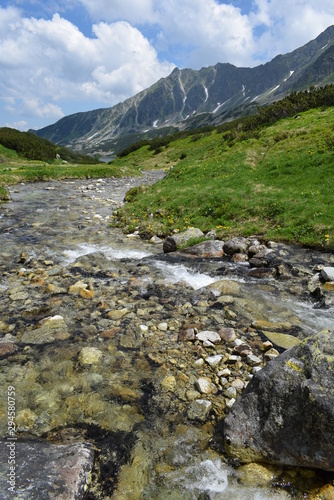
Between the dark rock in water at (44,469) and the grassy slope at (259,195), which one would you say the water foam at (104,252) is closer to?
the grassy slope at (259,195)

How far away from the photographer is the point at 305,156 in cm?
2109

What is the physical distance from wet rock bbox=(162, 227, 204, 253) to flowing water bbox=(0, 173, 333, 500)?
4.35 feet

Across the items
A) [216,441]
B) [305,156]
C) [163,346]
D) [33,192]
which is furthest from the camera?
[33,192]

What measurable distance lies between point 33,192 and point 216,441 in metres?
30.4

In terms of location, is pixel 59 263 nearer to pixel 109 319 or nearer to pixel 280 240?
pixel 109 319

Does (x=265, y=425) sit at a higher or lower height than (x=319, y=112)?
lower

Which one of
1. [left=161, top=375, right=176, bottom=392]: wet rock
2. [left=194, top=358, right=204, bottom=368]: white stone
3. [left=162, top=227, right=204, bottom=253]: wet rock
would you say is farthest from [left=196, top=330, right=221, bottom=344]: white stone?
[left=162, top=227, right=204, bottom=253]: wet rock

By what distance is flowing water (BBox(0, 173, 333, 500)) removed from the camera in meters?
4.12

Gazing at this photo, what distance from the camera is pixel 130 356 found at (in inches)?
258

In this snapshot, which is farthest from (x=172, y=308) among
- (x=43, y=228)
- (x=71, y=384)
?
(x=43, y=228)

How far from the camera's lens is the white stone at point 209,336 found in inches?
276

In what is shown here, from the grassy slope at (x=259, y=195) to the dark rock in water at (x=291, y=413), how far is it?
1009 cm

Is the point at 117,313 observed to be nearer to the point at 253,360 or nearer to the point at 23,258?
the point at 253,360

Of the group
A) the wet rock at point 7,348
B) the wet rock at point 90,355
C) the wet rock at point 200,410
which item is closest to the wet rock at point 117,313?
the wet rock at point 90,355
